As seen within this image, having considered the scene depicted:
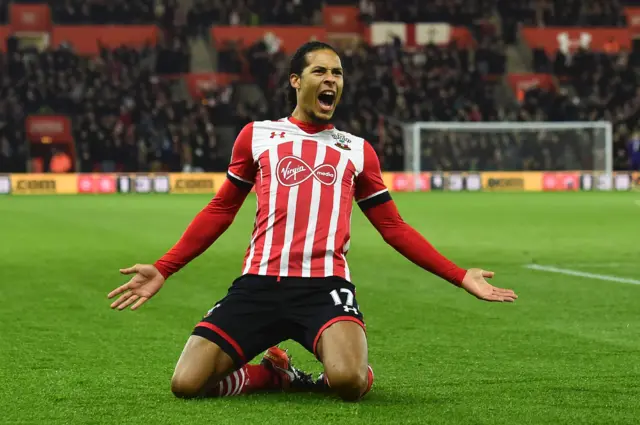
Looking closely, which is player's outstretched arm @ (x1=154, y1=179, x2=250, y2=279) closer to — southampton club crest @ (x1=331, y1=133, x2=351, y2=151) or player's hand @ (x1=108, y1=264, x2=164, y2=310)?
player's hand @ (x1=108, y1=264, x2=164, y2=310)

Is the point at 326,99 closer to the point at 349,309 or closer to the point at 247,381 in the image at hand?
the point at 349,309

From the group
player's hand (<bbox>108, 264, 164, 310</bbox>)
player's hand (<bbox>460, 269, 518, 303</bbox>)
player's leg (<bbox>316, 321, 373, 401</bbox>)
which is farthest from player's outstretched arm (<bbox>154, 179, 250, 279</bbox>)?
player's hand (<bbox>460, 269, 518, 303</bbox>)

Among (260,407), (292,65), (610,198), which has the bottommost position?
(610,198)

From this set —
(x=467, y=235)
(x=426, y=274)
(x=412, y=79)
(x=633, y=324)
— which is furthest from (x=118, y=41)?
(x=633, y=324)

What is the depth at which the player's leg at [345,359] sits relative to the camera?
17.3 feet

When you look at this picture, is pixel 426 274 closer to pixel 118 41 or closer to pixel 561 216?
pixel 561 216

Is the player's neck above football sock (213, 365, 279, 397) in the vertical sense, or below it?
above

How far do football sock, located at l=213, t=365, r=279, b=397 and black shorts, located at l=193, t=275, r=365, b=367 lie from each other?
0.14m

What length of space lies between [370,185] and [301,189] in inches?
15.2

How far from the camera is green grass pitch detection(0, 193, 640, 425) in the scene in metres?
5.22

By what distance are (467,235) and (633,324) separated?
978cm

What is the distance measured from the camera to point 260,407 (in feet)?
17.4

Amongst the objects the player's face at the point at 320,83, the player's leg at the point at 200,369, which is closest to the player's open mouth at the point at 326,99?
the player's face at the point at 320,83

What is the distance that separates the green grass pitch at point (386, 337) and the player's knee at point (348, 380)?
81 millimetres
